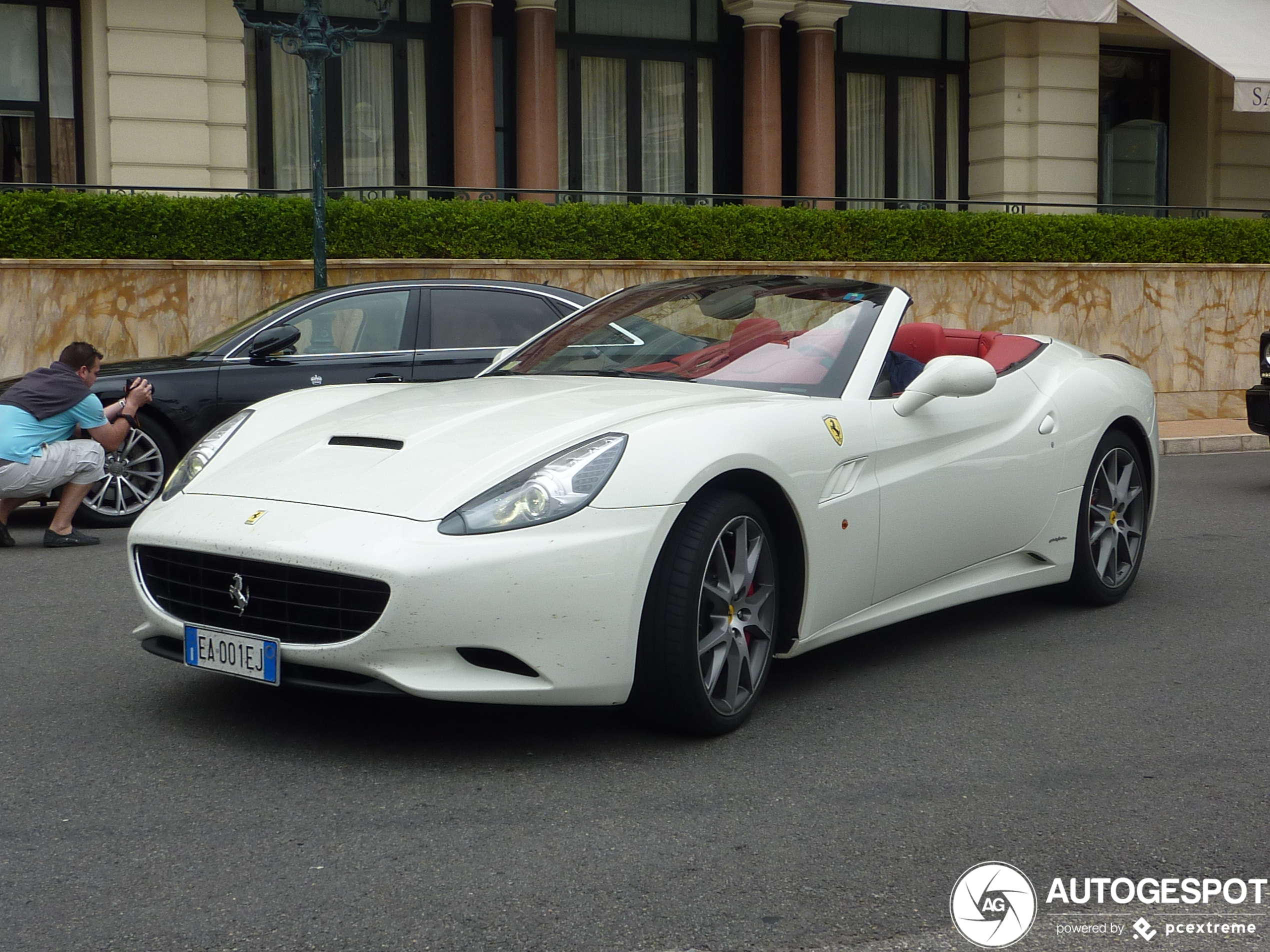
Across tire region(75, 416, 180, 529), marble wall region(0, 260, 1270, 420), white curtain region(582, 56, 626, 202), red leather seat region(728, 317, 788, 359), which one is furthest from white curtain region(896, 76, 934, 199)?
red leather seat region(728, 317, 788, 359)

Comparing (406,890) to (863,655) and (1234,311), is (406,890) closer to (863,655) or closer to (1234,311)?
(863,655)

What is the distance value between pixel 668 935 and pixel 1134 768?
1781mm

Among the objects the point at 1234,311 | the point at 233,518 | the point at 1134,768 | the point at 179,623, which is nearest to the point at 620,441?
the point at 233,518

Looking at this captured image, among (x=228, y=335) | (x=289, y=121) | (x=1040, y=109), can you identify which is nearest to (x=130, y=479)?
(x=228, y=335)

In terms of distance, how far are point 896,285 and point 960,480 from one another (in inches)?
391

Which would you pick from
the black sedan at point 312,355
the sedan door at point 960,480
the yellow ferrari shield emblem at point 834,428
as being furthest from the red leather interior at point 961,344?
the black sedan at point 312,355

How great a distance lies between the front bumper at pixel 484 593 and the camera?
3.89 m

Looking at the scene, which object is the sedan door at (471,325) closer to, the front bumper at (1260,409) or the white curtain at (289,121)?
the front bumper at (1260,409)

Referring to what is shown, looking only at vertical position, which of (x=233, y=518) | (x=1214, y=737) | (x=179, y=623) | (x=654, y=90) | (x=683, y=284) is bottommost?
(x=1214, y=737)

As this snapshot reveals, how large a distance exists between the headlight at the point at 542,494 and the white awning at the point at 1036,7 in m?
15.7

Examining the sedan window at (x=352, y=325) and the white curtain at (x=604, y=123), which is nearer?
the sedan window at (x=352, y=325)

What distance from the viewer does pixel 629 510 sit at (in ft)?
13.5

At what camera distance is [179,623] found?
14.1ft
